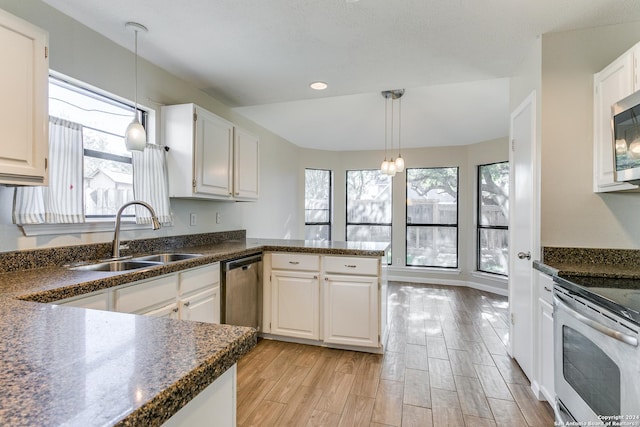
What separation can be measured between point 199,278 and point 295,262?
3.04ft

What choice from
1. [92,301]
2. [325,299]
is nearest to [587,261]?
[325,299]

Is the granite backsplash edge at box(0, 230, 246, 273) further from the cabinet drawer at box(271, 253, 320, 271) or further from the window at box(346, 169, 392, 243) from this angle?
the window at box(346, 169, 392, 243)

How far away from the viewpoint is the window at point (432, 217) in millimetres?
5543

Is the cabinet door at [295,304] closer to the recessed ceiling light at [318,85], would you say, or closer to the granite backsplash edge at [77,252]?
the granite backsplash edge at [77,252]

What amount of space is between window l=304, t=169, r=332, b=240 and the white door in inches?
143

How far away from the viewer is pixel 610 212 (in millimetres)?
2092

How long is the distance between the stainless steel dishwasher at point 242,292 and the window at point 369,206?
3306mm

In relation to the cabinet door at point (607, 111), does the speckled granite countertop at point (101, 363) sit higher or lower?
lower

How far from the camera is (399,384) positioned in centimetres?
226

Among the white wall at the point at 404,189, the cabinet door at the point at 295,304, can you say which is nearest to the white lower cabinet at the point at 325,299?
the cabinet door at the point at 295,304

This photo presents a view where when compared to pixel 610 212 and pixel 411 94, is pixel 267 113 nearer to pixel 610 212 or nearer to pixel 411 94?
pixel 411 94

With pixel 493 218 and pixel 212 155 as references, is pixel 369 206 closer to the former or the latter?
pixel 493 218

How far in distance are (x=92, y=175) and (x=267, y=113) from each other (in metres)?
Answer: 2.42

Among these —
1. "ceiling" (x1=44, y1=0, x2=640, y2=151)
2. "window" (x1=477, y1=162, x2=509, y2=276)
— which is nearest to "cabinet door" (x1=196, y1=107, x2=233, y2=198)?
"ceiling" (x1=44, y1=0, x2=640, y2=151)
